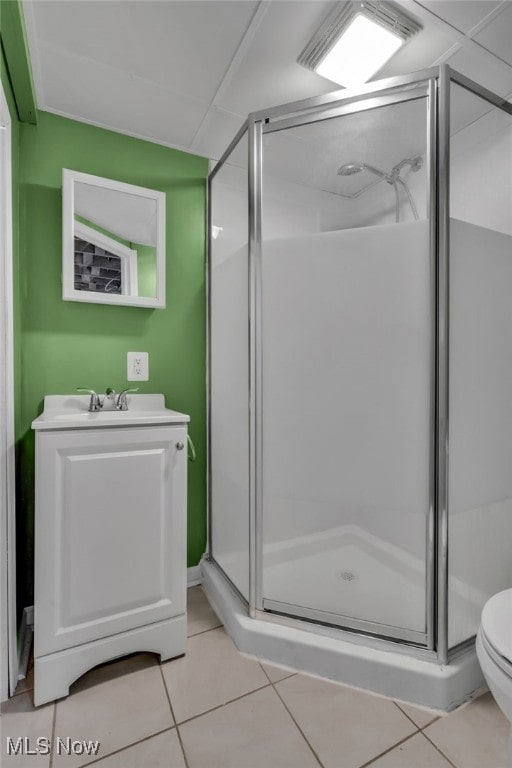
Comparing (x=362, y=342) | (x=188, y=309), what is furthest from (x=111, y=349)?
(x=362, y=342)

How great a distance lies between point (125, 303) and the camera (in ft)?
5.55

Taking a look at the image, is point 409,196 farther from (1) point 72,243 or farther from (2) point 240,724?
(2) point 240,724

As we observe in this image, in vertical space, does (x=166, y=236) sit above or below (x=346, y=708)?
above

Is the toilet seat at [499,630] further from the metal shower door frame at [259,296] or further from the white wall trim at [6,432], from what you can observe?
the white wall trim at [6,432]

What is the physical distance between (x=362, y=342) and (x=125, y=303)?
108 cm

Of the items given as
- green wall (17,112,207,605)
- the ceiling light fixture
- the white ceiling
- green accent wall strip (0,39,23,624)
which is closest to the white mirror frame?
green wall (17,112,207,605)

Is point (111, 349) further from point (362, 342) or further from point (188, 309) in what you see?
point (362, 342)

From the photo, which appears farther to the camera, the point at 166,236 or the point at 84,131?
the point at 166,236

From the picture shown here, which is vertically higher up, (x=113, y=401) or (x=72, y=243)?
(x=72, y=243)

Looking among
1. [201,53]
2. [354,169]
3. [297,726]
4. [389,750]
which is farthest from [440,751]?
[201,53]

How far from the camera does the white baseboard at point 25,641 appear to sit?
51.6 inches

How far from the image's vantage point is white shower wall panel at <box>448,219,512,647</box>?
4.07ft

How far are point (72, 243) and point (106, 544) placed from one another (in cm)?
123

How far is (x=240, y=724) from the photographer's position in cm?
112
